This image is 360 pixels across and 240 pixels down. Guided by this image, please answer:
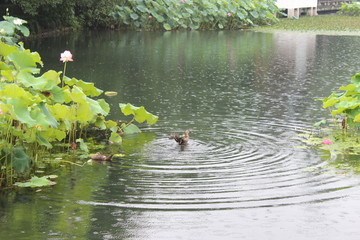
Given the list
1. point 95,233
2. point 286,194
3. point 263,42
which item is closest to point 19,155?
point 95,233

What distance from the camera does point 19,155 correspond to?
667cm

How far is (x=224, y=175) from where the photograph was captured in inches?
273

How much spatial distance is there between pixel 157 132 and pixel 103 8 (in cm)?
1490

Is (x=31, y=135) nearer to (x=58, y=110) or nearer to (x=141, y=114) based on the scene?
(x=58, y=110)

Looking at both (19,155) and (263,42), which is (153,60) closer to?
(263,42)

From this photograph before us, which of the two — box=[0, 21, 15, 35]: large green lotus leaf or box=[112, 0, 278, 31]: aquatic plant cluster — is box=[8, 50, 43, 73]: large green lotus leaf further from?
box=[112, 0, 278, 31]: aquatic plant cluster

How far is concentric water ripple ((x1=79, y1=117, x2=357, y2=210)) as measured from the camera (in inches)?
246

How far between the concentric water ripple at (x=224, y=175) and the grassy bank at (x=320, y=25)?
53.8 feet

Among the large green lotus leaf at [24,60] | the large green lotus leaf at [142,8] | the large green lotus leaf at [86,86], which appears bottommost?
the large green lotus leaf at [86,86]

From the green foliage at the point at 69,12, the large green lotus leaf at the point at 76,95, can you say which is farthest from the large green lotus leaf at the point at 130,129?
the green foliage at the point at 69,12

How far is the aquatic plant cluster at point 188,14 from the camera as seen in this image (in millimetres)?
24469

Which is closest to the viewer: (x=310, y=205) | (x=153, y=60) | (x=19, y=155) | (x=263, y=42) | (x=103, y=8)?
(x=310, y=205)

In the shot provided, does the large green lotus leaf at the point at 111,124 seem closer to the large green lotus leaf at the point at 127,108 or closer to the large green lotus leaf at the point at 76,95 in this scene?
the large green lotus leaf at the point at 127,108

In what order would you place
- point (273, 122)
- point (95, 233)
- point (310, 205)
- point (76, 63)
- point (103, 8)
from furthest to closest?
point (103, 8) < point (76, 63) < point (273, 122) < point (310, 205) < point (95, 233)
